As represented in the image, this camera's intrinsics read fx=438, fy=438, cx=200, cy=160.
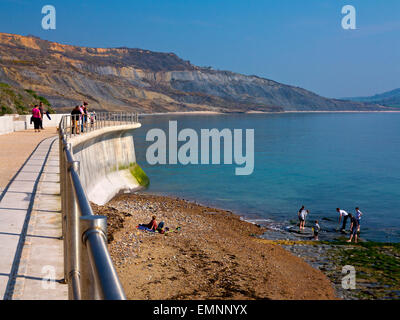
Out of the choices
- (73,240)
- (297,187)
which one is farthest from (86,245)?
(297,187)

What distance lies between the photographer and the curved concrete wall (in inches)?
893

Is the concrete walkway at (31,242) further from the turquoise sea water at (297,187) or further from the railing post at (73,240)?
the turquoise sea water at (297,187)

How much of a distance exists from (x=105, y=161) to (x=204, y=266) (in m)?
14.6

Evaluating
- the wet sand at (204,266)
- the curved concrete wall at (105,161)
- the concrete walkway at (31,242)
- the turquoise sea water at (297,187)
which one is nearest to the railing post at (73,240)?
the concrete walkway at (31,242)

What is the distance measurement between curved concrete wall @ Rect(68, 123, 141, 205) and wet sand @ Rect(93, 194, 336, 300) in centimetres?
392

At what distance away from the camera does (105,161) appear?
27.7 meters

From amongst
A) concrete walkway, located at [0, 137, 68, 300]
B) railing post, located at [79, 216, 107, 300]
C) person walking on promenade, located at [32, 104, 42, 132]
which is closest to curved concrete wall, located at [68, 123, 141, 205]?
person walking on promenade, located at [32, 104, 42, 132]

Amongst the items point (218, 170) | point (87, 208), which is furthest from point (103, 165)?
point (87, 208)

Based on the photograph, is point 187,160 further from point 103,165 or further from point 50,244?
point 50,244

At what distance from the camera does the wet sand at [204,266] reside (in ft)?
42.4

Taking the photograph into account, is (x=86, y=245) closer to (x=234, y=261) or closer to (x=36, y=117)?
(x=234, y=261)

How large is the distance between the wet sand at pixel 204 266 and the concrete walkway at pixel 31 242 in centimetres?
497

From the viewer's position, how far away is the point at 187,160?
5256 cm
